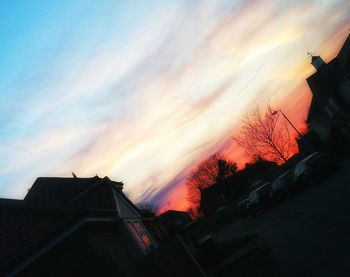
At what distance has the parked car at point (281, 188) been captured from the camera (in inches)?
986

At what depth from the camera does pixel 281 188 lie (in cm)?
2552

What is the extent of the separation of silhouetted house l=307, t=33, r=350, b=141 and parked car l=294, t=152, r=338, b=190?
1490 cm

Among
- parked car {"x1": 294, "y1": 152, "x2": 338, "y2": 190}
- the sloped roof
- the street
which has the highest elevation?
the sloped roof

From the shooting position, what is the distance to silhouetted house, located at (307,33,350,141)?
121 feet

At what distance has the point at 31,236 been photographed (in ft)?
41.1

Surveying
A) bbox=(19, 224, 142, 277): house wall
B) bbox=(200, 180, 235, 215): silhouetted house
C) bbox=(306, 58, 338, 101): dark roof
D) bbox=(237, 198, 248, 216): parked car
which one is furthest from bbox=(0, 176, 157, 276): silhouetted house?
bbox=(200, 180, 235, 215): silhouetted house

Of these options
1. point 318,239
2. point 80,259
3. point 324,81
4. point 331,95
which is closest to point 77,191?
point 80,259

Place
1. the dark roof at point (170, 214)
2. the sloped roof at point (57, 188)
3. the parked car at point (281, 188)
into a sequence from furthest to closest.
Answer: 1. the dark roof at point (170, 214)
2. the parked car at point (281, 188)
3. the sloped roof at point (57, 188)

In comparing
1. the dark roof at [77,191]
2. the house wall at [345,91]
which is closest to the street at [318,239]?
the dark roof at [77,191]

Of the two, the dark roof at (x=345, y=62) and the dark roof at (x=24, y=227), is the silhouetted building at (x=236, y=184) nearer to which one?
the dark roof at (x=345, y=62)

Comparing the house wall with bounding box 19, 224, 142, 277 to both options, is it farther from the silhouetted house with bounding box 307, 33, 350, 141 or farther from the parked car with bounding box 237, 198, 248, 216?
the silhouetted house with bounding box 307, 33, 350, 141

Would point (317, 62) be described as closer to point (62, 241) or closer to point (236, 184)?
point (236, 184)

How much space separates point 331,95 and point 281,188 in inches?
850

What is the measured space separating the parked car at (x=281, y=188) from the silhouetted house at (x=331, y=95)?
580 inches
